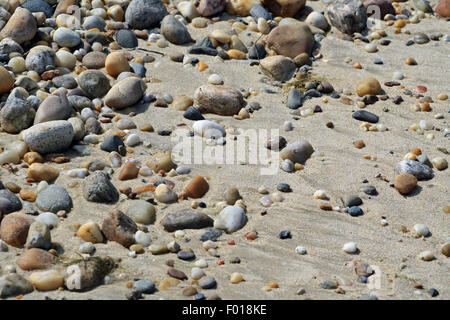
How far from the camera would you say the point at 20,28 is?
5.72 metres

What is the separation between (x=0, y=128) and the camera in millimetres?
4906

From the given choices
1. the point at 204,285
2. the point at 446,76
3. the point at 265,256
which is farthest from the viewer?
the point at 446,76

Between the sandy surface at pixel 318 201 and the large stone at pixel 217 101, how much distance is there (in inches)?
2.9

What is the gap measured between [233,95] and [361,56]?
1.30 m

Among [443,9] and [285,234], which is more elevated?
[443,9]

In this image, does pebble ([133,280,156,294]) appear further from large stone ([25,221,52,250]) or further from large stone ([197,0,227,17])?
large stone ([197,0,227,17])

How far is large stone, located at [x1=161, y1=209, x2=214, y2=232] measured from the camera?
13.0 feet

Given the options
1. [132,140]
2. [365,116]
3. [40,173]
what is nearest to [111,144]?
[132,140]

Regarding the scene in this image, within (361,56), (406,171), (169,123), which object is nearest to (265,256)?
(406,171)

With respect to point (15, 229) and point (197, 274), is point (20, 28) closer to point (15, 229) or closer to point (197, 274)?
point (15, 229)

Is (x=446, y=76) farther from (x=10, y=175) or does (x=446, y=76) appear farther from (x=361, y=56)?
(x=10, y=175)

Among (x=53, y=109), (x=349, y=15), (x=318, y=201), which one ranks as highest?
(x=349, y=15)

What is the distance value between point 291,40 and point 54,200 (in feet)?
8.40

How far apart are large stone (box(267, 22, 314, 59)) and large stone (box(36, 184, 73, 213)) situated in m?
2.37
